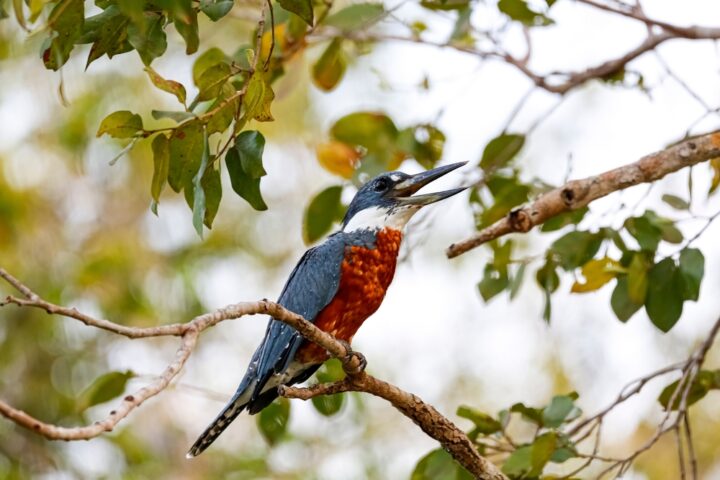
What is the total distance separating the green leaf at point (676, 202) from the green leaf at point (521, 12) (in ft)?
2.49

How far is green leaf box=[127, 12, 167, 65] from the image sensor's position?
2564mm

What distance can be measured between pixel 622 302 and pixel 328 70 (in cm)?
158

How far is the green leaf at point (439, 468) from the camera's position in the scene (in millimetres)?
3514

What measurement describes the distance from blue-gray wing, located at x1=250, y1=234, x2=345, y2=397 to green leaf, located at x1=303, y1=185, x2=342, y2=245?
0.07 m

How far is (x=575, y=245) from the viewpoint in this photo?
3701 millimetres

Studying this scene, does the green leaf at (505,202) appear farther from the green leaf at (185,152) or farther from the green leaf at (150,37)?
the green leaf at (150,37)

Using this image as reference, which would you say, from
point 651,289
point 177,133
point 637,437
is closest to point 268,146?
point 637,437

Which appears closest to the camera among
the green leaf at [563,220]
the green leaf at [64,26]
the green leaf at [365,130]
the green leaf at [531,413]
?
the green leaf at [64,26]

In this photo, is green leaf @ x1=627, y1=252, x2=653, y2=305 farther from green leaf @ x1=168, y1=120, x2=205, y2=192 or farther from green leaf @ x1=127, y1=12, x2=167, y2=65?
green leaf @ x1=127, y1=12, x2=167, y2=65

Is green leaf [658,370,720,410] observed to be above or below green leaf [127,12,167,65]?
below

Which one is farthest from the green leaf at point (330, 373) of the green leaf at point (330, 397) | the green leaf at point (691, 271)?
the green leaf at point (691, 271)

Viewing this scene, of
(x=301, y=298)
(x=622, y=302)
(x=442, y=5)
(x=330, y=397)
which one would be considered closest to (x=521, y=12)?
(x=442, y=5)

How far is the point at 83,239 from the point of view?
8.26 meters

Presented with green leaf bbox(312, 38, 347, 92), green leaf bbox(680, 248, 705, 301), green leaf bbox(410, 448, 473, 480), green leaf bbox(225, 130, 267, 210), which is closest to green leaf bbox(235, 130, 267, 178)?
green leaf bbox(225, 130, 267, 210)
